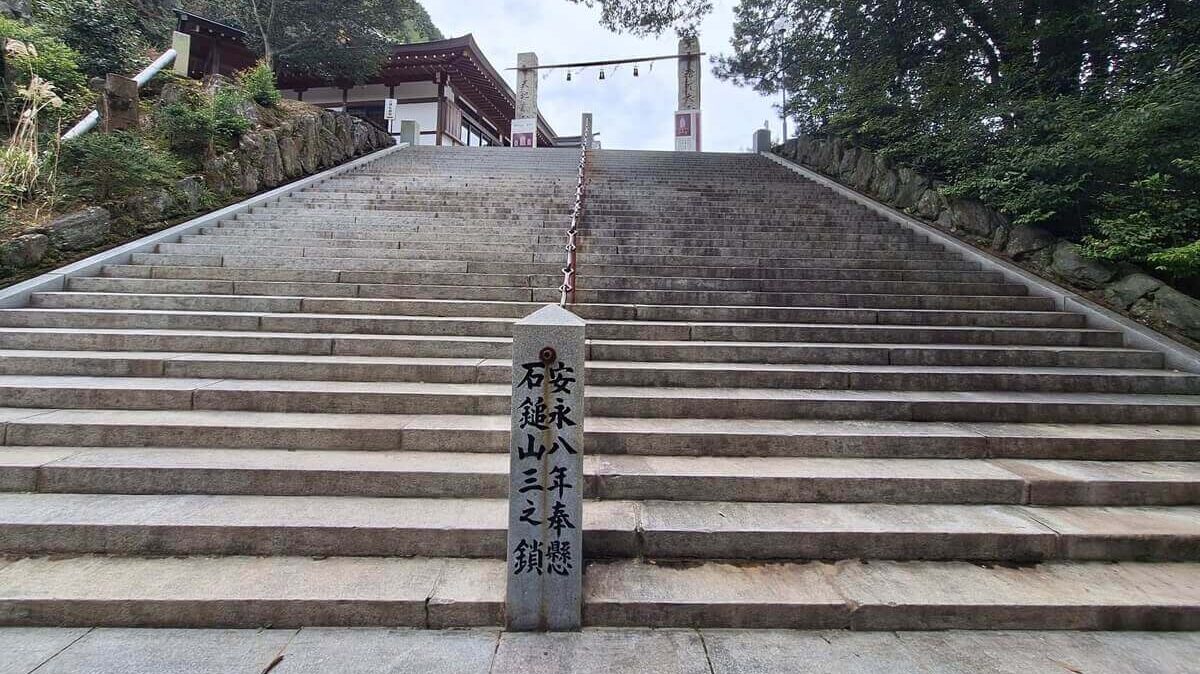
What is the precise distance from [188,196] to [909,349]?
10.4 m

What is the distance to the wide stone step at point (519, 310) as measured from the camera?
534 centimetres

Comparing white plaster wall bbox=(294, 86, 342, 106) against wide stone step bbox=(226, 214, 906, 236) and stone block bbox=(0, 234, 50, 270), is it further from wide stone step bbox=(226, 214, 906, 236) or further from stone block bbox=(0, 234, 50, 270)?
stone block bbox=(0, 234, 50, 270)

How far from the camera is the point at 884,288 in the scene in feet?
20.6

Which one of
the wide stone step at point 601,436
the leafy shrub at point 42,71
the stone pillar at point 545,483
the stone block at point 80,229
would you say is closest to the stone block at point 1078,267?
the wide stone step at point 601,436

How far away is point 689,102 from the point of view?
875 inches

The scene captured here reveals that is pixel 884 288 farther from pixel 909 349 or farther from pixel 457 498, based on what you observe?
pixel 457 498

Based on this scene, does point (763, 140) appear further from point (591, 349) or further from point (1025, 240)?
point (591, 349)

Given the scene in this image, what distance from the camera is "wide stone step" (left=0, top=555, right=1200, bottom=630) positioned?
2.39 meters

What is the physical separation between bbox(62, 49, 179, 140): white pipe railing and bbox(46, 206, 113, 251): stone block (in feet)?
4.20

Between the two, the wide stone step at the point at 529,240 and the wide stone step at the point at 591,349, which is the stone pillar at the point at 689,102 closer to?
the wide stone step at the point at 529,240

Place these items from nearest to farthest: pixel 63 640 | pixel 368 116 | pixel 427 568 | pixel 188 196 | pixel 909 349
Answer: pixel 63 640
pixel 427 568
pixel 909 349
pixel 188 196
pixel 368 116

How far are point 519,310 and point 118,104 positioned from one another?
785cm

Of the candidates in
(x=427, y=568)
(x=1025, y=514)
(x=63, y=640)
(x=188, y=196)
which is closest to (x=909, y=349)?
(x=1025, y=514)

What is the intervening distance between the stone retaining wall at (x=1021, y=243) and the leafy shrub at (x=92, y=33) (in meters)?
15.1
